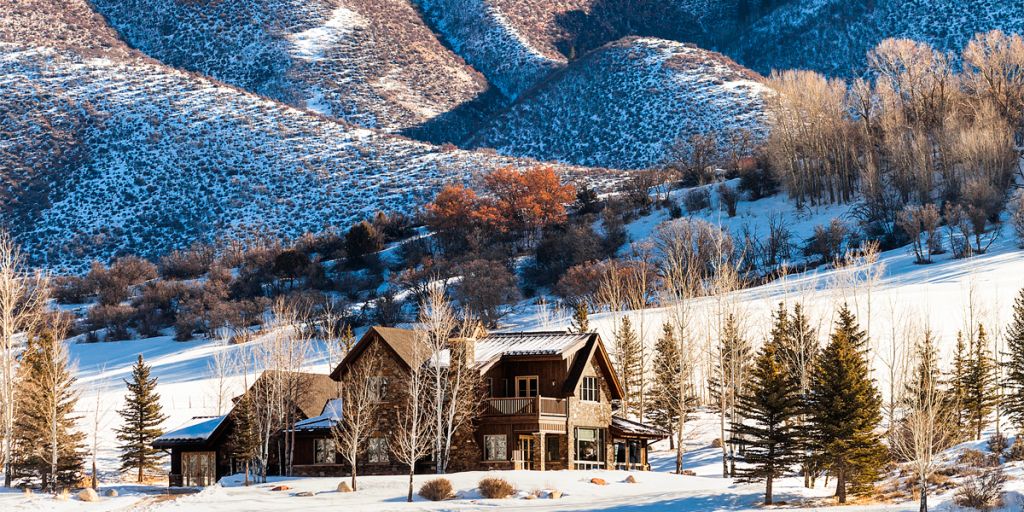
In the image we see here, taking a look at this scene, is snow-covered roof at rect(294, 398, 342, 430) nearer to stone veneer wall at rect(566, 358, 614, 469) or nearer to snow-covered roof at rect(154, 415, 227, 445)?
snow-covered roof at rect(154, 415, 227, 445)

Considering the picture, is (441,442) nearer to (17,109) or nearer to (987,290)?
(987,290)

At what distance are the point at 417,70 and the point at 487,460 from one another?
155 m

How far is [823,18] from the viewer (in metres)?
200

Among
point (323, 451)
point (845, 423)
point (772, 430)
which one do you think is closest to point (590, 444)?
point (323, 451)

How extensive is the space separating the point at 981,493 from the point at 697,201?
261 feet

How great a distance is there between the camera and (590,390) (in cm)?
4850

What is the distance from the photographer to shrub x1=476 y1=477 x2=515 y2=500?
37.3 metres

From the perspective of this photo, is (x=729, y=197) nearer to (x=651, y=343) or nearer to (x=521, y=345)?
(x=651, y=343)

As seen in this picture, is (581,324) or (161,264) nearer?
(581,324)

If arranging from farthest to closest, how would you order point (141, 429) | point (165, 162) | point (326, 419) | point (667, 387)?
point (165, 162) → point (667, 387) → point (141, 429) → point (326, 419)

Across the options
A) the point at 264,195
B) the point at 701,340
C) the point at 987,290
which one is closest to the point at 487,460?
the point at 701,340

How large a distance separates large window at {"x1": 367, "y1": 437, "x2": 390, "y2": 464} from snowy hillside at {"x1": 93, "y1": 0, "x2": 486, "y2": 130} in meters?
124

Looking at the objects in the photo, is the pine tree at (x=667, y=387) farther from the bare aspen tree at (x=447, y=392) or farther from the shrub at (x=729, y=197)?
the shrub at (x=729, y=197)

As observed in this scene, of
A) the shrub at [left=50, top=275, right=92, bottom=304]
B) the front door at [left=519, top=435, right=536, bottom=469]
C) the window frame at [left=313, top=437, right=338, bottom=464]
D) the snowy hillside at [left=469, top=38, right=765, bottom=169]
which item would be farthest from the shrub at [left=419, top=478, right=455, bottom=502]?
the snowy hillside at [left=469, top=38, right=765, bottom=169]
